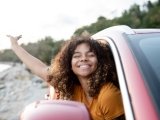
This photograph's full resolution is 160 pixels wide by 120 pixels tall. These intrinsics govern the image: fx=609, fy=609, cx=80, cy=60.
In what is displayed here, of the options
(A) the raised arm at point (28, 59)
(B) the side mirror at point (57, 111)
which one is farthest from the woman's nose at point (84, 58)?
(A) the raised arm at point (28, 59)

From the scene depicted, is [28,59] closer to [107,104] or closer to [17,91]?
[107,104]

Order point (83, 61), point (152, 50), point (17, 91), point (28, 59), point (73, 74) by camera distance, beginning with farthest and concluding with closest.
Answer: point (17, 91)
point (28, 59)
point (73, 74)
point (83, 61)
point (152, 50)

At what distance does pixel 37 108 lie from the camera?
2857mm

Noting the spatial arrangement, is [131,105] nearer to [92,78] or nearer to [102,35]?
[92,78]

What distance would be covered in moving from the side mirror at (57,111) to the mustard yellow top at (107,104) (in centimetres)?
49

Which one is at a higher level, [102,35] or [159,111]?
[102,35]

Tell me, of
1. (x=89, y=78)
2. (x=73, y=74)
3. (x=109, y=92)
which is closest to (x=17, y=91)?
(x=73, y=74)

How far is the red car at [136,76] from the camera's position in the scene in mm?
2760

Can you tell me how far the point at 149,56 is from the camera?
3.23 m

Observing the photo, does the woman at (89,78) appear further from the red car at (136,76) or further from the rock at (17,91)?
the rock at (17,91)

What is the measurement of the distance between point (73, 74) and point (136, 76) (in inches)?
41.1

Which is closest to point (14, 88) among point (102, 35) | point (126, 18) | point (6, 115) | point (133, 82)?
point (6, 115)

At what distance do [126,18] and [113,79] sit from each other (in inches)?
1615

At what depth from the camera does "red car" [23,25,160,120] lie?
276 cm
